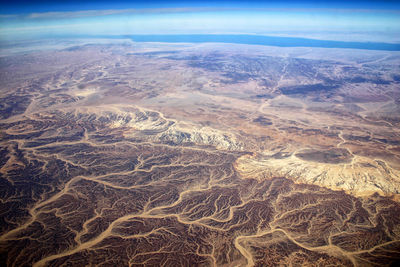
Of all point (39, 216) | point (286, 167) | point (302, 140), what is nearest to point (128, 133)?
point (39, 216)

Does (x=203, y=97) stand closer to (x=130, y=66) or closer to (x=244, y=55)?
(x=130, y=66)

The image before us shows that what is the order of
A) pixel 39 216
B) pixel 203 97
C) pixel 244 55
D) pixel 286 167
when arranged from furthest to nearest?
pixel 244 55, pixel 203 97, pixel 286 167, pixel 39 216

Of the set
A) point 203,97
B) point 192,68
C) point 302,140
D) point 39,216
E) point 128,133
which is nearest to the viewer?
point 39,216

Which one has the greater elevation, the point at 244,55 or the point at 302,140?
the point at 244,55

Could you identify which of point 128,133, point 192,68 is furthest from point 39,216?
point 192,68

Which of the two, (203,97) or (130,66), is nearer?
(203,97)

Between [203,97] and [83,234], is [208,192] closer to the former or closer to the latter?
[83,234]
